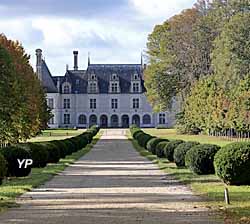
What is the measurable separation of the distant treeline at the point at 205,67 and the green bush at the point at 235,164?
3548 centimetres

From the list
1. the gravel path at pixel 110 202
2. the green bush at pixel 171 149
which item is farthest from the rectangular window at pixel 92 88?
the gravel path at pixel 110 202

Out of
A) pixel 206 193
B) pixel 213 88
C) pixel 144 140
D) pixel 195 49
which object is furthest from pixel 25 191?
pixel 195 49

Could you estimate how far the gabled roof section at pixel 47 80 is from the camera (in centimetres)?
12219

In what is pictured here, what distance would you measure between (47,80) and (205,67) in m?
55.7

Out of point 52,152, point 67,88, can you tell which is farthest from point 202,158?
point 67,88

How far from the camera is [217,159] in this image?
1980cm

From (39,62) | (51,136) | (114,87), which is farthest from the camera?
(114,87)

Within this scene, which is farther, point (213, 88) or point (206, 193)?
point (213, 88)

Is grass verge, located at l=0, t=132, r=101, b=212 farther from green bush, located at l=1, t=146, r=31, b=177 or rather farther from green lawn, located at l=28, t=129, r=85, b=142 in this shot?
green lawn, located at l=28, t=129, r=85, b=142

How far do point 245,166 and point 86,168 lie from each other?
11.8 m

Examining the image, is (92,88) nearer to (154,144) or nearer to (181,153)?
(154,144)

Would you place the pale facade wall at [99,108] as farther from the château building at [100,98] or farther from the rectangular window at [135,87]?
the rectangular window at [135,87]

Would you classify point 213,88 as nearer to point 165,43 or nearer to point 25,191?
point 165,43

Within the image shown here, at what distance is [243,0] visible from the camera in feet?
192
